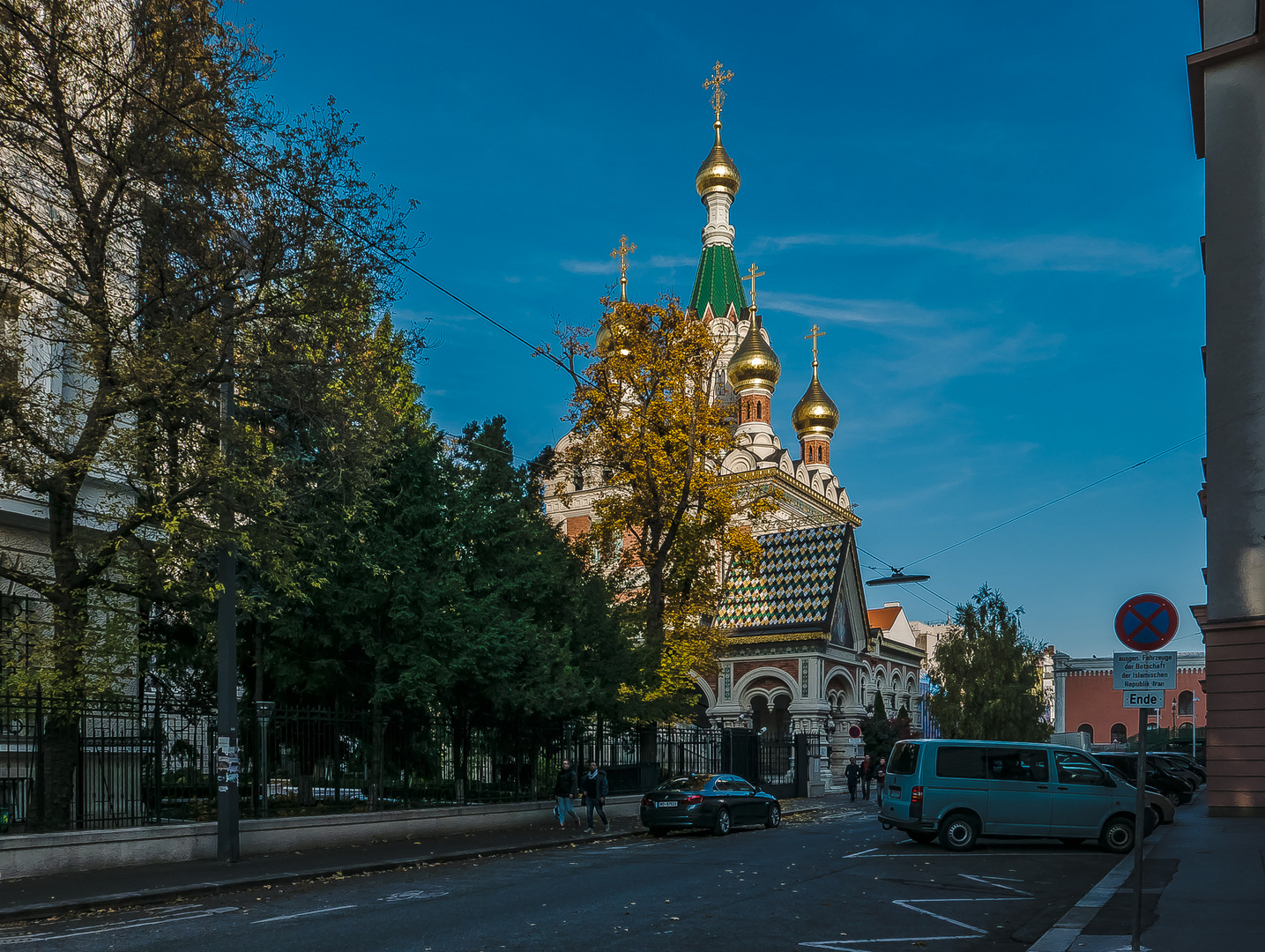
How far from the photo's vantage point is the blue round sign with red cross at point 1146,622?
31.1 ft

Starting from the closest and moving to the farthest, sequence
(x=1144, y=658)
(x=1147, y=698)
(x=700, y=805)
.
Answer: (x=1147, y=698) → (x=1144, y=658) → (x=700, y=805)

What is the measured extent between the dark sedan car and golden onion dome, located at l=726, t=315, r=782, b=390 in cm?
4220

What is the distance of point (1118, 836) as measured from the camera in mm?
17984

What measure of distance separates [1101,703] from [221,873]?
84598mm

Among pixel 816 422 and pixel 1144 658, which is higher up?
pixel 816 422

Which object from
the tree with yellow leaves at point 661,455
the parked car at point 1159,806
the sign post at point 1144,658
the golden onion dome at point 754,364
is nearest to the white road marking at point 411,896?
the sign post at point 1144,658

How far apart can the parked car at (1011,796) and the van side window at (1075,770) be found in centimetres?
1

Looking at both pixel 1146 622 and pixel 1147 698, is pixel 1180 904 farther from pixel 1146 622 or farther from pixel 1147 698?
pixel 1146 622

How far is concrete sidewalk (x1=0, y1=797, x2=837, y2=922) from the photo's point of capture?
12.1 m

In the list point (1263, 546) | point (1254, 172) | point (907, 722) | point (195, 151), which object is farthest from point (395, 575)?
point (907, 722)

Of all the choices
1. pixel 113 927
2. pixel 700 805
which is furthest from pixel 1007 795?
pixel 113 927

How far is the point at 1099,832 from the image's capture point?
59.3 ft

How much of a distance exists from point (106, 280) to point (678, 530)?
56.1 feet

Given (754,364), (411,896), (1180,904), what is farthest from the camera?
(754,364)
